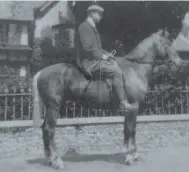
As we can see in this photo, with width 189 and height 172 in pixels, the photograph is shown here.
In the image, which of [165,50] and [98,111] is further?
[98,111]

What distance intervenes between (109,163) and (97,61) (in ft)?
7.52

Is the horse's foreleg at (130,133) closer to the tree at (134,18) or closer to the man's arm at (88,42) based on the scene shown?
the man's arm at (88,42)

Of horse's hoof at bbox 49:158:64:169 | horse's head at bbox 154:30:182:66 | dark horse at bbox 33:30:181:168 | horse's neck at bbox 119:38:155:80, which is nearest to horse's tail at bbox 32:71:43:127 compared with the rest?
dark horse at bbox 33:30:181:168

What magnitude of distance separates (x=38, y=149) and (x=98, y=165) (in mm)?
1826

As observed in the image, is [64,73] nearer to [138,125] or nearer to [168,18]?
[138,125]

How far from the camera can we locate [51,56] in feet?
56.7

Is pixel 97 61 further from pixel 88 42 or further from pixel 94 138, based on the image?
pixel 94 138

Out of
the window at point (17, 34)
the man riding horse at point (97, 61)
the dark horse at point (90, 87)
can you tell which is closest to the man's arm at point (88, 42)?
the man riding horse at point (97, 61)

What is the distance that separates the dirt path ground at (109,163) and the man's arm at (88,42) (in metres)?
2.36

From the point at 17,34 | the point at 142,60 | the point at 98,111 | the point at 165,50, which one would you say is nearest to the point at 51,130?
the point at 98,111

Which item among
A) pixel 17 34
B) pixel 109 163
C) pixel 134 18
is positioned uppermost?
pixel 17 34

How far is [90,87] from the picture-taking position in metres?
6.51

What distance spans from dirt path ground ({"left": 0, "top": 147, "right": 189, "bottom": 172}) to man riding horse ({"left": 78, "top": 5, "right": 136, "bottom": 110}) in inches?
50.8

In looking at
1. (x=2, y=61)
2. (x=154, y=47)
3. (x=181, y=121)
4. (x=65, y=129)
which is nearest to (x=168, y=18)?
(x=181, y=121)
